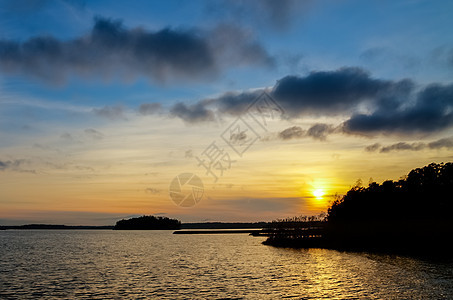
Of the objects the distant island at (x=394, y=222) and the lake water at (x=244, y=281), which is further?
the distant island at (x=394, y=222)

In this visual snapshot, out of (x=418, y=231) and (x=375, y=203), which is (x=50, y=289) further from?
(x=375, y=203)

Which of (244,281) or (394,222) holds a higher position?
(394,222)

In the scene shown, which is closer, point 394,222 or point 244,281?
point 244,281

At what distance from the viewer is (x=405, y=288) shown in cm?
4041

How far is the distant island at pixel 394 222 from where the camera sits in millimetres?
87188

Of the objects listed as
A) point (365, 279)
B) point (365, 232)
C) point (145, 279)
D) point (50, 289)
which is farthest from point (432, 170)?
point (50, 289)

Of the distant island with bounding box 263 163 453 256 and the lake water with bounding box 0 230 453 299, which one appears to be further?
the distant island with bounding box 263 163 453 256

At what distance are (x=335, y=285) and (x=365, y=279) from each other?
5.80 meters

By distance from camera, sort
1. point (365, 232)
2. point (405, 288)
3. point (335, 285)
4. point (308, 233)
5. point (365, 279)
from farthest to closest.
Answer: point (308, 233) < point (365, 232) < point (365, 279) < point (335, 285) < point (405, 288)

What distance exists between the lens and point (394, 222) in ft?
326

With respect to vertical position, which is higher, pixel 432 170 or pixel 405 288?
pixel 432 170

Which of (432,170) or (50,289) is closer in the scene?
(50,289)

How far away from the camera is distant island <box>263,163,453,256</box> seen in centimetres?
8719

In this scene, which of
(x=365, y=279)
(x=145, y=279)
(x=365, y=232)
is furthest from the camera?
(x=365, y=232)
